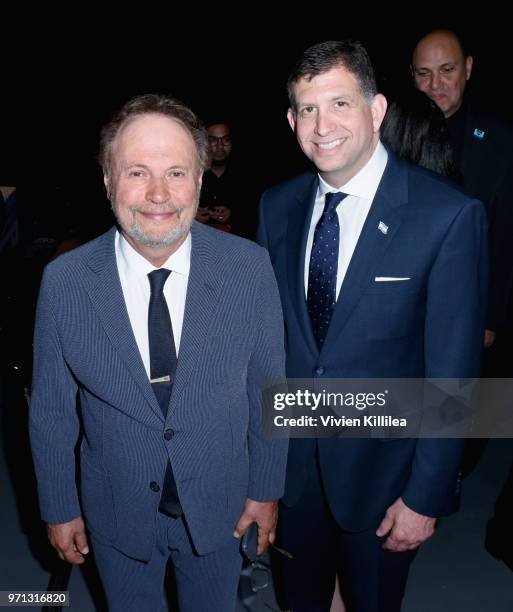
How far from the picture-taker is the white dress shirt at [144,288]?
1.52 metres

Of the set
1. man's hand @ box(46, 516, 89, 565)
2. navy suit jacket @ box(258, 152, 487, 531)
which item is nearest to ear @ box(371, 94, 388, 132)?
navy suit jacket @ box(258, 152, 487, 531)

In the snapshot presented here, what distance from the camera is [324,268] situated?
5.43 ft

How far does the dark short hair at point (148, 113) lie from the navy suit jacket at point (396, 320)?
399mm

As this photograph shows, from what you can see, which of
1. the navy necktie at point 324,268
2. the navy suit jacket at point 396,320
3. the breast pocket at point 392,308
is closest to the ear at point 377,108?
the navy suit jacket at point 396,320

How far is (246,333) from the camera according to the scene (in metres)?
1.56

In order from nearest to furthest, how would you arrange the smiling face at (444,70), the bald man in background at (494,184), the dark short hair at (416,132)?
the dark short hair at (416,132) < the bald man in background at (494,184) < the smiling face at (444,70)

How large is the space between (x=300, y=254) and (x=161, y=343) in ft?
1.56

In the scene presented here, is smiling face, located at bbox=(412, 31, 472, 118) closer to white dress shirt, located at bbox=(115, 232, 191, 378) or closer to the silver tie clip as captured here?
white dress shirt, located at bbox=(115, 232, 191, 378)

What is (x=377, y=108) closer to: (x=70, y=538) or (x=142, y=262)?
(x=142, y=262)

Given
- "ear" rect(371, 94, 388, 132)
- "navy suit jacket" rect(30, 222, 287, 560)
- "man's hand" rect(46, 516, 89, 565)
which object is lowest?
"man's hand" rect(46, 516, 89, 565)

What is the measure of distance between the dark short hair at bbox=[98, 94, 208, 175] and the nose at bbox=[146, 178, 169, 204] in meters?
0.16

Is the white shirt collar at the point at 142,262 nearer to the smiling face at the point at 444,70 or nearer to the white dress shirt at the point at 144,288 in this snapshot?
the white dress shirt at the point at 144,288

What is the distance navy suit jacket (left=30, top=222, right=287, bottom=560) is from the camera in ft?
4.87

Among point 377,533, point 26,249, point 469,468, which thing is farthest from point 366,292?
point 26,249
